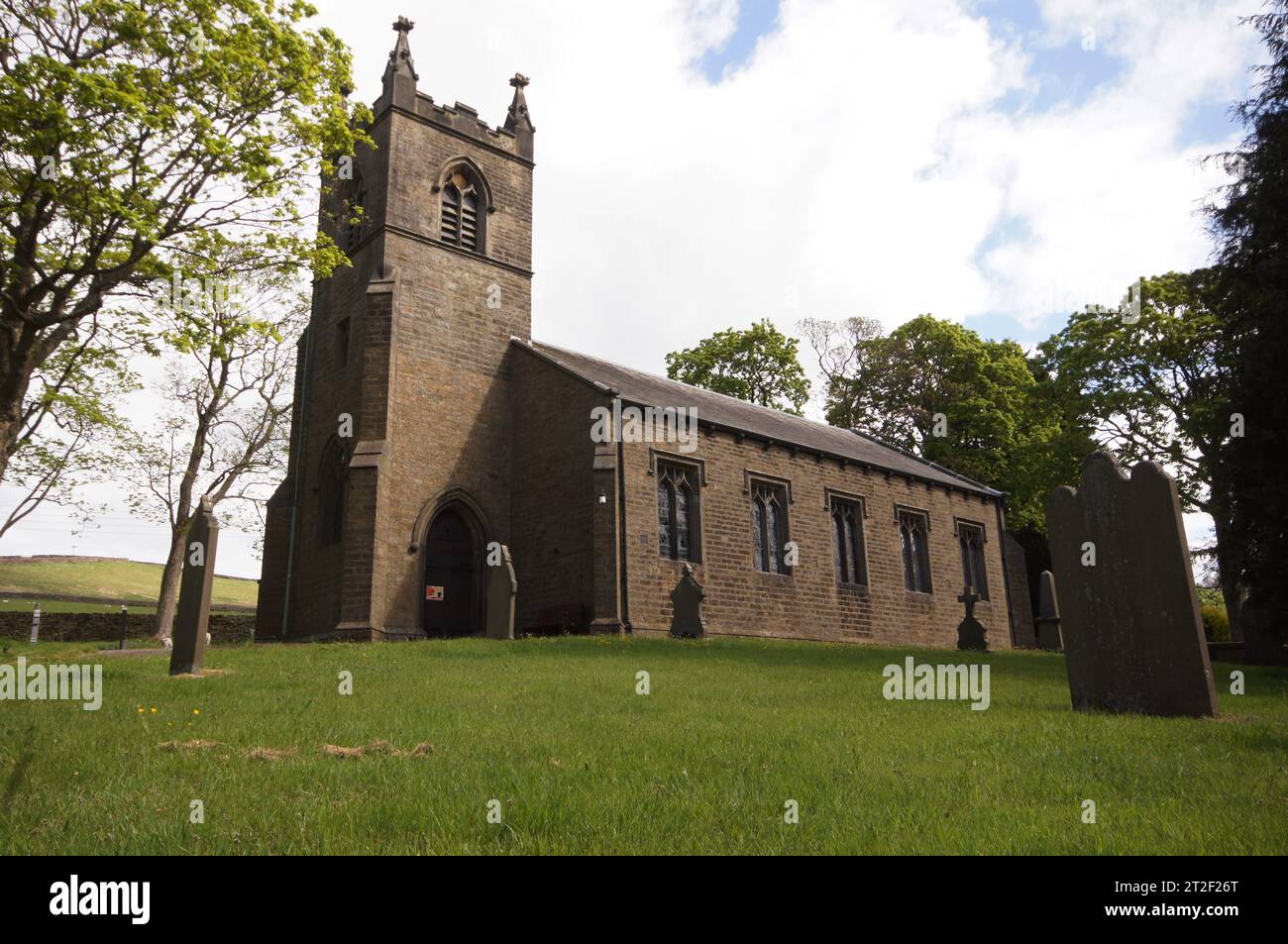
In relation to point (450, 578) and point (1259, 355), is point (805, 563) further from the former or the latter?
point (1259, 355)

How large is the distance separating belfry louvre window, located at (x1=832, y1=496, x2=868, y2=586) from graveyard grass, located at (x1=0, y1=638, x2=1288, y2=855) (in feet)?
51.0

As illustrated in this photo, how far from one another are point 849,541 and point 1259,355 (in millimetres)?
12792

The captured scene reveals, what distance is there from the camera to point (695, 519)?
21547mm

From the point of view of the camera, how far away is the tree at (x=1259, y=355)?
14.1 metres

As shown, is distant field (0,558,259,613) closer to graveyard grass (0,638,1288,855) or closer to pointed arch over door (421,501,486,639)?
pointed arch over door (421,501,486,639)

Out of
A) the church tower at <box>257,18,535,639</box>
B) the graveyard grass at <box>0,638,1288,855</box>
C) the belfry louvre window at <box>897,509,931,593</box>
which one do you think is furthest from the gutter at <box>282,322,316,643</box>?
the belfry louvre window at <box>897,509,931,593</box>

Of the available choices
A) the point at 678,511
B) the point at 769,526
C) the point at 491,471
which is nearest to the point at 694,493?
the point at 678,511

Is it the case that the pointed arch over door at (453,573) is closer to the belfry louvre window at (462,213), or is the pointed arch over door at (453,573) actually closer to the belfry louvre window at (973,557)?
the belfry louvre window at (462,213)

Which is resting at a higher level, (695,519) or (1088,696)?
(695,519)

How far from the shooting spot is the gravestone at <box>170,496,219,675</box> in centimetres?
1101
